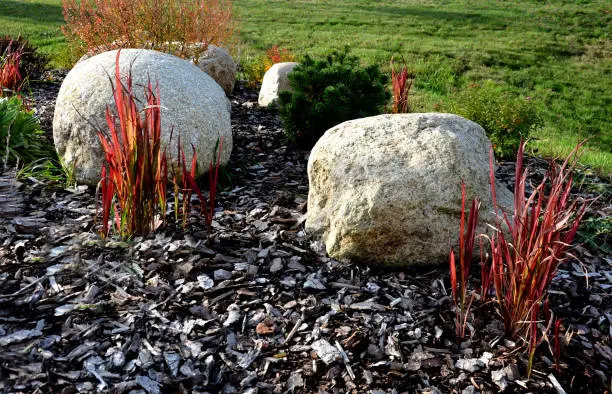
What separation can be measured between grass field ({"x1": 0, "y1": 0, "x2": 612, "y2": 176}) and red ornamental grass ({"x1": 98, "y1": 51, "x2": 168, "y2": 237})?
13.7ft

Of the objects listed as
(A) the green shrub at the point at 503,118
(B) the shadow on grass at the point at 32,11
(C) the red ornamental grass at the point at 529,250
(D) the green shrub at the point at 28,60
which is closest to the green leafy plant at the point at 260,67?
(D) the green shrub at the point at 28,60

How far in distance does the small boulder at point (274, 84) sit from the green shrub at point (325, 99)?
1493 mm

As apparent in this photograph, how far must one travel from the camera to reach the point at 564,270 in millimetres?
3209

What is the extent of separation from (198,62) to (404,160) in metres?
4.85

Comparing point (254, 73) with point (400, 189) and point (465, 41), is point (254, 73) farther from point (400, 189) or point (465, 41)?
point (465, 41)

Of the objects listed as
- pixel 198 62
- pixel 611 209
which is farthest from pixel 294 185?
pixel 198 62

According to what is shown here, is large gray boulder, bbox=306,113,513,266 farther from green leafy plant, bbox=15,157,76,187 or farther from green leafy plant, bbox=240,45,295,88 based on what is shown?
green leafy plant, bbox=240,45,295,88

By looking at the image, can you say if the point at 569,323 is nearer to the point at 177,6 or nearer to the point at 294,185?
the point at 294,185

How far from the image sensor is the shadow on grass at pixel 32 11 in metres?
15.6

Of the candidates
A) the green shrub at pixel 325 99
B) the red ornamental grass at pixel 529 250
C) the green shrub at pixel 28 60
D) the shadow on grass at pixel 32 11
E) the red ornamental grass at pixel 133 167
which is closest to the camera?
the red ornamental grass at pixel 529 250

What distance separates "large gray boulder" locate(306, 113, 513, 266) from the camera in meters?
3.04

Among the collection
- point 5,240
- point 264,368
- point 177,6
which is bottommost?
point 264,368

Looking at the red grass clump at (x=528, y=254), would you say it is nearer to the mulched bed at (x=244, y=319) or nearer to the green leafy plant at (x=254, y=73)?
the mulched bed at (x=244, y=319)

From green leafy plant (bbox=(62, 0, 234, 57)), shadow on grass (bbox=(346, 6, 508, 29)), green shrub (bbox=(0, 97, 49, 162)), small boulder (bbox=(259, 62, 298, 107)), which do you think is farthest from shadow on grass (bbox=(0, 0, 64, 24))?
green shrub (bbox=(0, 97, 49, 162))
